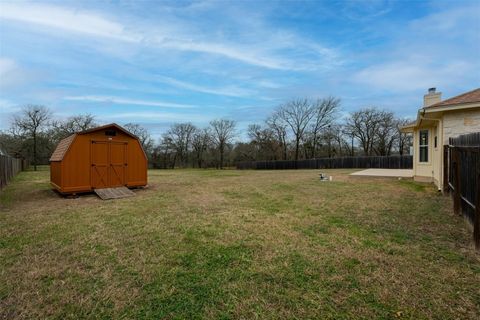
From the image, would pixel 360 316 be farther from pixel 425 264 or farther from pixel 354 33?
pixel 354 33

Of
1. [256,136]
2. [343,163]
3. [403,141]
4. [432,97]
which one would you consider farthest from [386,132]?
[432,97]

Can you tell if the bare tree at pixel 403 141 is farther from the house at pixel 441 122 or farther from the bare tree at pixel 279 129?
the house at pixel 441 122

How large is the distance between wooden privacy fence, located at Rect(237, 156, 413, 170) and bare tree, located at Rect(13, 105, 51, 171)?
24.8m

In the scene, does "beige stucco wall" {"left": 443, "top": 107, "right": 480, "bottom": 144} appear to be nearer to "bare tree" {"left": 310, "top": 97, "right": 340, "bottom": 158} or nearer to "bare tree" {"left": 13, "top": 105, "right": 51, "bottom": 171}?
"bare tree" {"left": 310, "top": 97, "right": 340, "bottom": 158}

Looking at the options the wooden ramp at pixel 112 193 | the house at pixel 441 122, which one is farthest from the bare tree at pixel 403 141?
the wooden ramp at pixel 112 193

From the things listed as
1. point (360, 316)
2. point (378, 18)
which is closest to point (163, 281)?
point (360, 316)

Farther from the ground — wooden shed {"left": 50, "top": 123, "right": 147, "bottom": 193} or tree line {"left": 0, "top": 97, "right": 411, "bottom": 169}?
tree line {"left": 0, "top": 97, "right": 411, "bottom": 169}

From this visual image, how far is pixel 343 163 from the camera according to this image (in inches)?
1136

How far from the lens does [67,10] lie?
24.2ft

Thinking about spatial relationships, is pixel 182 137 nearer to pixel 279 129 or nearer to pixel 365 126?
pixel 279 129

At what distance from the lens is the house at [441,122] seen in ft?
23.5

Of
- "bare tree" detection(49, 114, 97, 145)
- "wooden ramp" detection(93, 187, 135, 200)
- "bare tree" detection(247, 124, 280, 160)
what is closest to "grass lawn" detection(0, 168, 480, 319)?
"wooden ramp" detection(93, 187, 135, 200)

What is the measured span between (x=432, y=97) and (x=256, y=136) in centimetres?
3184

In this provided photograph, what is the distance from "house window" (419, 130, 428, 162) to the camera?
34.5 feet
